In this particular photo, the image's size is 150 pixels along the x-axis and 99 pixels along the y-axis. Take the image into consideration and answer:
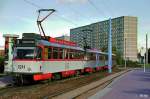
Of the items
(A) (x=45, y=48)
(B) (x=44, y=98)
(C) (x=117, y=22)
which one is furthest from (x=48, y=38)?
(C) (x=117, y=22)

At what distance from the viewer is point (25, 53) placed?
A: 20.5 meters

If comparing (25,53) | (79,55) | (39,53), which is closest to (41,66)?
(39,53)

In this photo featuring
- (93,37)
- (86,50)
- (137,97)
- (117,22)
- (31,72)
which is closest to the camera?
(137,97)

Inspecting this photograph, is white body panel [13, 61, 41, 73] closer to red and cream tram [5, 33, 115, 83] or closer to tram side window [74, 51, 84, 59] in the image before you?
red and cream tram [5, 33, 115, 83]

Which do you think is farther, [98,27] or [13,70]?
[98,27]

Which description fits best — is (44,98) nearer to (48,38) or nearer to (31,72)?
(31,72)

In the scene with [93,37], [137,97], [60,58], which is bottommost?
[137,97]

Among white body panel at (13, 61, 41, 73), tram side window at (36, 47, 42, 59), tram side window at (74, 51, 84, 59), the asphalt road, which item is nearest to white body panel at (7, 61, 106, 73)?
white body panel at (13, 61, 41, 73)

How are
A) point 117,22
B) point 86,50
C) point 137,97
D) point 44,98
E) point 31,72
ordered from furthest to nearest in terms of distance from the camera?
point 117,22
point 86,50
point 31,72
point 137,97
point 44,98

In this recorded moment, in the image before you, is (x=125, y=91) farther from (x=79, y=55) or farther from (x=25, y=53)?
(x=79, y=55)

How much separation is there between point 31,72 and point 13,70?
1.26 metres

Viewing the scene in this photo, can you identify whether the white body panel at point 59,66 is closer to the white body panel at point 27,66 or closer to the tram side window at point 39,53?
the tram side window at point 39,53

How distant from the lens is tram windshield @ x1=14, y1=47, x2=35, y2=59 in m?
20.4

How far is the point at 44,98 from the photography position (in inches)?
556
